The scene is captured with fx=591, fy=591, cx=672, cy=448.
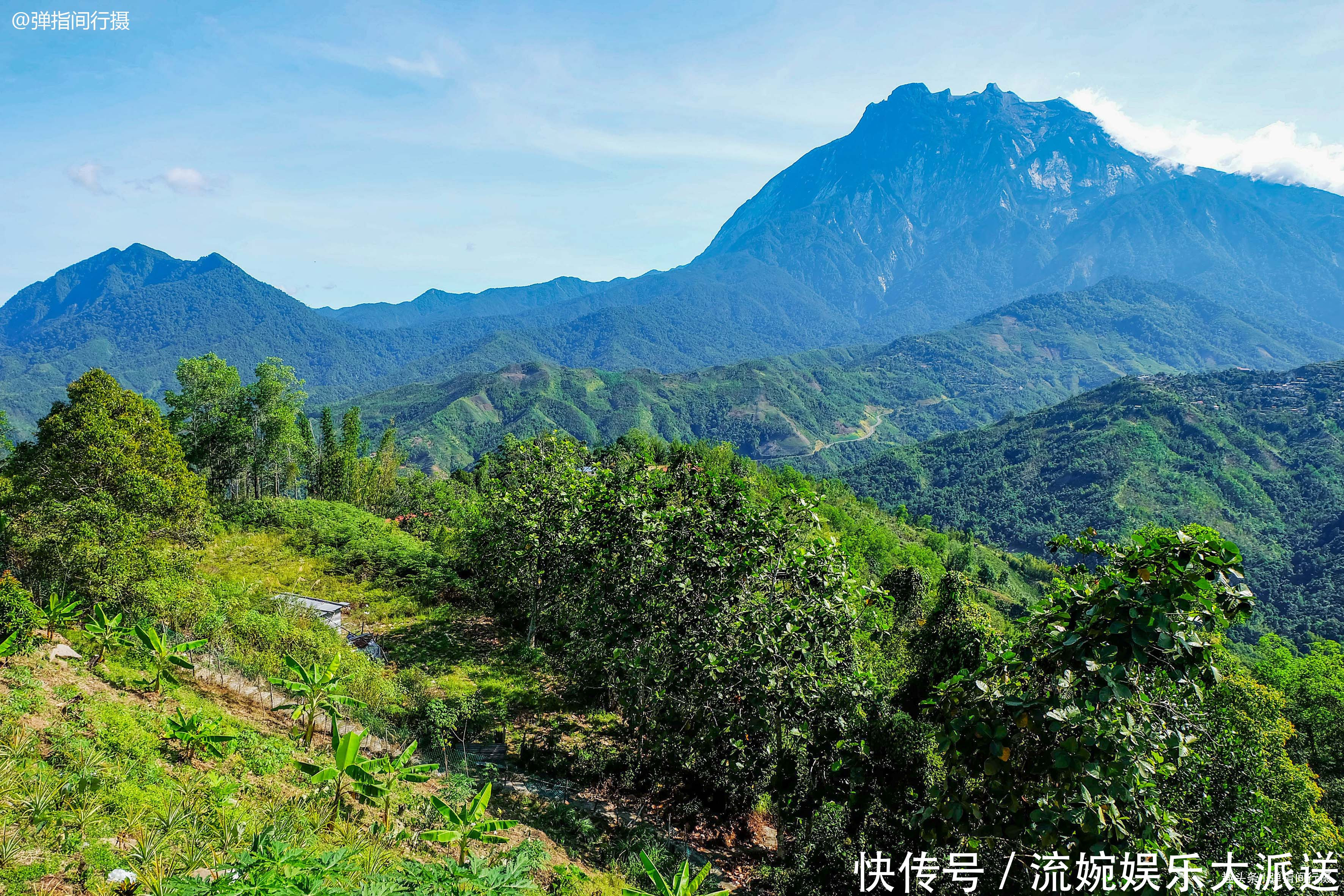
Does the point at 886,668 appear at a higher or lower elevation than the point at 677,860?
higher

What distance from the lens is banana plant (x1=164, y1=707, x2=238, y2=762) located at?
8.06m

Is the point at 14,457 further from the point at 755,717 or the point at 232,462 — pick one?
the point at 755,717

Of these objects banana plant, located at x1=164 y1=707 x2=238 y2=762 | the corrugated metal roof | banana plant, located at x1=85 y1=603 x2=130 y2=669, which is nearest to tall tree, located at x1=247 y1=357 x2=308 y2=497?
the corrugated metal roof

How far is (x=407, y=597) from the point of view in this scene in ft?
73.9

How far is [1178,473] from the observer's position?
406 ft

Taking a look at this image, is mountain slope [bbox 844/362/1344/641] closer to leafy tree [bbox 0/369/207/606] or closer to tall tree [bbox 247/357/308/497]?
tall tree [bbox 247/357/308/497]

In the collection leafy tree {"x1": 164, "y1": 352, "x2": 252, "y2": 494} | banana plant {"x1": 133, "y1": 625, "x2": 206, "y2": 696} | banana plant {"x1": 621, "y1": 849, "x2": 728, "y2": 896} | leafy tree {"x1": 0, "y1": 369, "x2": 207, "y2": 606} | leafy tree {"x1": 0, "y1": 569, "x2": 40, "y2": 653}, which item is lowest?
banana plant {"x1": 621, "y1": 849, "x2": 728, "y2": 896}

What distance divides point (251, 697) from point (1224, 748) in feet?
55.0

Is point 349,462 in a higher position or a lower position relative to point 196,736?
higher

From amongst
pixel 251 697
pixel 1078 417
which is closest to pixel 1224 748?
pixel 251 697

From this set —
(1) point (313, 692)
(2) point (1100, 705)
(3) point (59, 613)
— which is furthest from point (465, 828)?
(3) point (59, 613)

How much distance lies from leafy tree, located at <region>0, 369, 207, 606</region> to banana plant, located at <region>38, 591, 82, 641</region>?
0.55 meters

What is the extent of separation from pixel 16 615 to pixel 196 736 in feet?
15.3

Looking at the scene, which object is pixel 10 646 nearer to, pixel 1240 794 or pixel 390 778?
pixel 390 778
